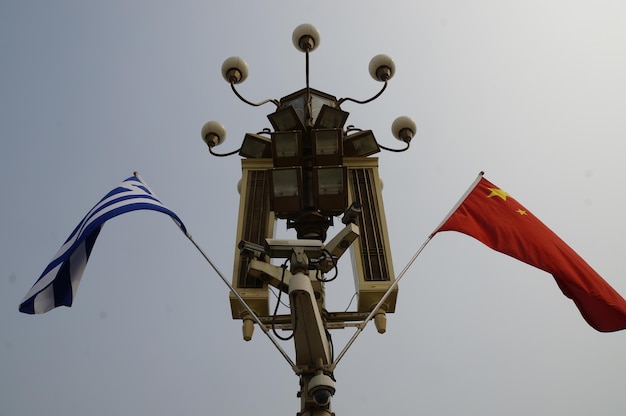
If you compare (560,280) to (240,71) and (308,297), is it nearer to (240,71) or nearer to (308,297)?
(308,297)

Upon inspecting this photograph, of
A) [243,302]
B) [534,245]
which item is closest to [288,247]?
[243,302]

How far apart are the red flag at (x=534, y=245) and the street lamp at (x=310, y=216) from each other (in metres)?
1.18

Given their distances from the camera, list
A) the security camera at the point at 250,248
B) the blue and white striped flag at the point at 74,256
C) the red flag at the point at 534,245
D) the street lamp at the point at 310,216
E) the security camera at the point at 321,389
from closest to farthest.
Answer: the security camera at the point at 321,389
the street lamp at the point at 310,216
the security camera at the point at 250,248
the blue and white striped flag at the point at 74,256
the red flag at the point at 534,245

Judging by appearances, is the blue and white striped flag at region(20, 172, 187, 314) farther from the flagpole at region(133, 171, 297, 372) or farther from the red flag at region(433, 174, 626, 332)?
the red flag at region(433, 174, 626, 332)

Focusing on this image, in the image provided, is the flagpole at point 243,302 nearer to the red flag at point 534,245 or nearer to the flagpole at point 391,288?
the flagpole at point 391,288

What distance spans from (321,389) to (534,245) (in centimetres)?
401

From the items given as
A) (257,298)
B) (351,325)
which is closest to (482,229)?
(351,325)

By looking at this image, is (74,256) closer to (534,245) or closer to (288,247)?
(288,247)

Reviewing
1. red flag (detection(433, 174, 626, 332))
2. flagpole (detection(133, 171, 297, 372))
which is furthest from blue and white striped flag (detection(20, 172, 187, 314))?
red flag (detection(433, 174, 626, 332))

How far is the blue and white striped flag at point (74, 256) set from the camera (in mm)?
7035

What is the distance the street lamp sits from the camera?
5.75m

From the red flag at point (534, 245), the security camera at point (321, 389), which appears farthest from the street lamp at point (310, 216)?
the red flag at point (534, 245)

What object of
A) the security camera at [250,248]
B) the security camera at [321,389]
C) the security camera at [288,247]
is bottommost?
the security camera at [321,389]

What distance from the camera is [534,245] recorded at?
8.22m
